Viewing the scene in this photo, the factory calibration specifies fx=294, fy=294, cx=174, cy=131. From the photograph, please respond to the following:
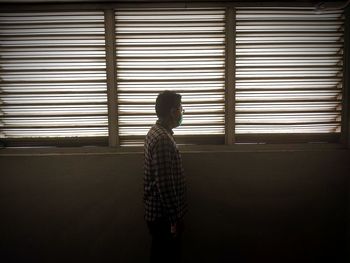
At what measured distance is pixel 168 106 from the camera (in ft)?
11.2

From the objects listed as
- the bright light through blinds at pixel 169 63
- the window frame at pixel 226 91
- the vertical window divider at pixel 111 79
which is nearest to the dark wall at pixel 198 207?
the window frame at pixel 226 91

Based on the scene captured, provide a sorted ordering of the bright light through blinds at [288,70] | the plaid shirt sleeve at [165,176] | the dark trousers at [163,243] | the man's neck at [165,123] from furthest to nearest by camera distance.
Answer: the bright light through blinds at [288,70], the man's neck at [165,123], the dark trousers at [163,243], the plaid shirt sleeve at [165,176]

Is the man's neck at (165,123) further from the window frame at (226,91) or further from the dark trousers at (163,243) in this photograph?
the dark trousers at (163,243)

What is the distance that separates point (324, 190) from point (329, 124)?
977 millimetres

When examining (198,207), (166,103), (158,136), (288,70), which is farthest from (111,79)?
(288,70)

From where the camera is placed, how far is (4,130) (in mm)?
4262

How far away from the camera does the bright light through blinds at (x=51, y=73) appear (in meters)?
4.15

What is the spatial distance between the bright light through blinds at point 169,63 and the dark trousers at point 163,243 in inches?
54.3

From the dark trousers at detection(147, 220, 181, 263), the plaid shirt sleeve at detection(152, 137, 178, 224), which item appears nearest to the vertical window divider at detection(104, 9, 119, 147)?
the plaid shirt sleeve at detection(152, 137, 178, 224)

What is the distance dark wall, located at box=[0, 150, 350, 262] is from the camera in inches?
168

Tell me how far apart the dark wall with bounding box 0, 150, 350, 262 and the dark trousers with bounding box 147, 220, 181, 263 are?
0.83 m

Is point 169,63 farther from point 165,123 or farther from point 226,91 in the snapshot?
point 165,123

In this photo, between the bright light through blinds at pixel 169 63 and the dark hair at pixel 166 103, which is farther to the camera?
the bright light through blinds at pixel 169 63

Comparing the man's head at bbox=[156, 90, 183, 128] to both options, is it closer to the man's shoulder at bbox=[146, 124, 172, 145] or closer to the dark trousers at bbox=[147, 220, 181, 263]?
the man's shoulder at bbox=[146, 124, 172, 145]
